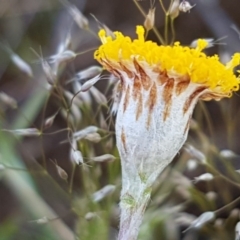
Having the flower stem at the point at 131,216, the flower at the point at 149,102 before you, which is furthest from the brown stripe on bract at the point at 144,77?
the flower stem at the point at 131,216

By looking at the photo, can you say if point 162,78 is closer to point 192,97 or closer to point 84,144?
point 192,97

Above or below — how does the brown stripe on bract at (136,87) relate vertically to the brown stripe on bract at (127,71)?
below

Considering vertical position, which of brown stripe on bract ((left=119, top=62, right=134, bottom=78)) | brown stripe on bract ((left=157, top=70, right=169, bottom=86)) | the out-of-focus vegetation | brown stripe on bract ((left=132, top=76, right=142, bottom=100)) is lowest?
the out-of-focus vegetation

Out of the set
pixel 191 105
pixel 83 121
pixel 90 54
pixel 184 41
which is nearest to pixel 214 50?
pixel 184 41

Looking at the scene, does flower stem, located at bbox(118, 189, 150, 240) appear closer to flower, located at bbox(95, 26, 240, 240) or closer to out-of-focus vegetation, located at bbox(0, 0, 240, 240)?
flower, located at bbox(95, 26, 240, 240)

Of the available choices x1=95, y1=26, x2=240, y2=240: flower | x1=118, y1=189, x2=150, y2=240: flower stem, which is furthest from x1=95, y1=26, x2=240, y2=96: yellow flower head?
x1=118, y1=189, x2=150, y2=240: flower stem

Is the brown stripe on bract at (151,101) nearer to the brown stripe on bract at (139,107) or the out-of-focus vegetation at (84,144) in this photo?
the brown stripe on bract at (139,107)

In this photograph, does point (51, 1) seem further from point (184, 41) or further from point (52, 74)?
point (52, 74)
